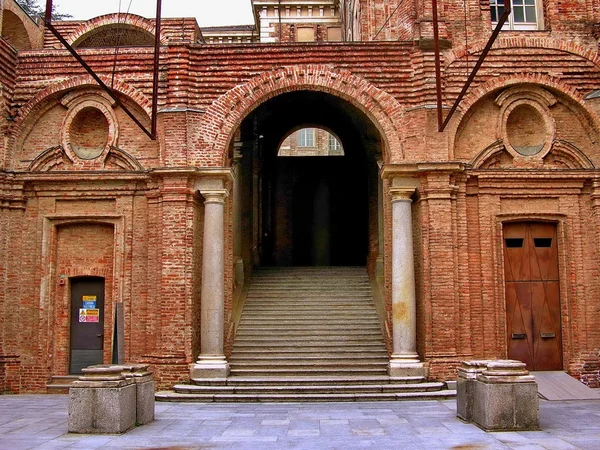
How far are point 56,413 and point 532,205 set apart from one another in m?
10.2

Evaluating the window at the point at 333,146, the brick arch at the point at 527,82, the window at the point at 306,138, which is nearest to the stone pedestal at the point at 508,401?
the brick arch at the point at 527,82

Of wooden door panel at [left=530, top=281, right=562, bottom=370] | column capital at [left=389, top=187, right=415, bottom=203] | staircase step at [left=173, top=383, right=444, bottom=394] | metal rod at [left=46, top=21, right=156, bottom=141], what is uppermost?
metal rod at [left=46, top=21, right=156, bottom=141]

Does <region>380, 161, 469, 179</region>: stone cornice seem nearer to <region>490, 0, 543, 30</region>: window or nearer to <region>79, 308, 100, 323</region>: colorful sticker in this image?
Result: <region>490, 0, 543, 30</region>: window

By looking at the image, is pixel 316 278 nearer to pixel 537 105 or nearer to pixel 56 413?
pixel 537 105

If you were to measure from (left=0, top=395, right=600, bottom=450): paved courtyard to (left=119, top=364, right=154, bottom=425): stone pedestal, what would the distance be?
6.7 inches

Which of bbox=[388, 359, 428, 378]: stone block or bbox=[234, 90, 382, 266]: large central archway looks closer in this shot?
bbox=[388, 359, 428, 378]: stone block

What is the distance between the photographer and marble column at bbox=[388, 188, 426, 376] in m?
13.6

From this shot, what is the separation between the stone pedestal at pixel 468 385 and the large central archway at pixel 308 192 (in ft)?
33.4

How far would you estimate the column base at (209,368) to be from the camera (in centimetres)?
1346

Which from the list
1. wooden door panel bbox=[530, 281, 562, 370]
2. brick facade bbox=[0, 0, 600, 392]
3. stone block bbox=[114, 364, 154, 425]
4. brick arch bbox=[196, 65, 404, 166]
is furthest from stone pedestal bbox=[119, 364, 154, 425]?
wooden door panel bbox=[530, 281, 562, 370]

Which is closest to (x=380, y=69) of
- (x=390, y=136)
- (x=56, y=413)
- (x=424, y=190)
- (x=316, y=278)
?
(x=390, y=136)

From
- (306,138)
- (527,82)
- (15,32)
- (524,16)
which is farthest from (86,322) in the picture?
(306,138)

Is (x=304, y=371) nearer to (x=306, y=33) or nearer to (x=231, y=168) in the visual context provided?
(x=231, y=168)

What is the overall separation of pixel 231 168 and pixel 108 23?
876 centimetres
